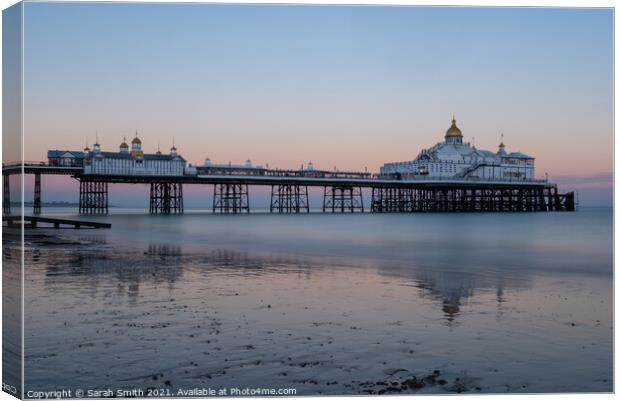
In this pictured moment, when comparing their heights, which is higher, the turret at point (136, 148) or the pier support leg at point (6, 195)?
the turret at point (136, 148)

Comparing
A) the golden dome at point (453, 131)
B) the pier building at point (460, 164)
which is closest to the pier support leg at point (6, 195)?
the pier building at point (460, 164)

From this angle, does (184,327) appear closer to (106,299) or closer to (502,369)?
(106,299)

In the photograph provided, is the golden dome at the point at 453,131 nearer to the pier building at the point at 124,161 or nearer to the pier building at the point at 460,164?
the pier building at the point at 460,164

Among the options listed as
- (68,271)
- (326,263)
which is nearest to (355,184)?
(326,263)

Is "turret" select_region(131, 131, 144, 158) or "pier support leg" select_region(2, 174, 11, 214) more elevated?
"turret" select_region(131, 131, 144, 158)

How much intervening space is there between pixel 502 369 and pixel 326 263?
10234 mm

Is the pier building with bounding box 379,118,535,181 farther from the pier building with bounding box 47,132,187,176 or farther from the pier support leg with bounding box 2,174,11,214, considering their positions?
the pier support leg with bounding box 2,174,11,214

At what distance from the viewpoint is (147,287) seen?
1150 cm

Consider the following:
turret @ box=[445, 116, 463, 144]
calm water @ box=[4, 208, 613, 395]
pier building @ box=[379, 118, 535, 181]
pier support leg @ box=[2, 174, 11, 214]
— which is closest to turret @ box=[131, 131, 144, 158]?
pier building @ box=[379, 118, 535, 181]

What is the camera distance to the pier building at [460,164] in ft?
275

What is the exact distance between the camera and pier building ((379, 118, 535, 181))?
83.8 m

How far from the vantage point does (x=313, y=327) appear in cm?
855

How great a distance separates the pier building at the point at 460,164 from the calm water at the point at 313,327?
6753cm

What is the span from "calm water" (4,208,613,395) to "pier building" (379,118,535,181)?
67530 millimetres
